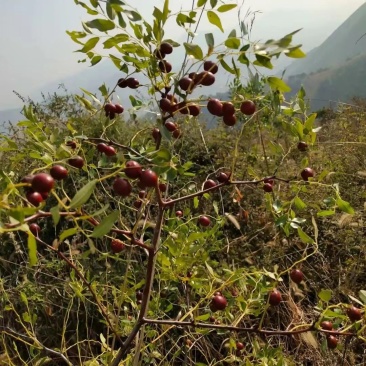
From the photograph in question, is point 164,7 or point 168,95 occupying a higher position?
point 164,7

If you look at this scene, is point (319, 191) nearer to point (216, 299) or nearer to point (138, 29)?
point (216, 299)

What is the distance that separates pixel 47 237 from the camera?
10.2ft

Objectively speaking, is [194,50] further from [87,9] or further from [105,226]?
[105,226]

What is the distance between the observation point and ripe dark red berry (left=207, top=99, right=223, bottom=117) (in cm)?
81

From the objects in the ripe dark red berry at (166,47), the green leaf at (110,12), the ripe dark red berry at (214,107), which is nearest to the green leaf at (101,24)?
the green leaf at (110,12)

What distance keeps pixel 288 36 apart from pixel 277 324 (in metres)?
1.76

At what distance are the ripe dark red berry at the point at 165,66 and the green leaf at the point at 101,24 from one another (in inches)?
5.1

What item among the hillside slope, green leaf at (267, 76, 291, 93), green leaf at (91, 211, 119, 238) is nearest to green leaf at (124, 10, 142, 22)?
green leaf at (267, 76, 291, 93)

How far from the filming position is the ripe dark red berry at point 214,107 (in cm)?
81

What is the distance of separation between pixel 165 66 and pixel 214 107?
149 mm

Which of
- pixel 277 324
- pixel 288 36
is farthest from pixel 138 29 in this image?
pixel 277 324

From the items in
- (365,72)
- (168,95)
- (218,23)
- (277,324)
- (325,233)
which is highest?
(218,23)

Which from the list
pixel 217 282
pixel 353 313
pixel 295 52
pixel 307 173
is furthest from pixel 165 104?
pixel 217 282

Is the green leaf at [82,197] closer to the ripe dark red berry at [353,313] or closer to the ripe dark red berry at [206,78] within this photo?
the ripe dark red berry at [206,78]
